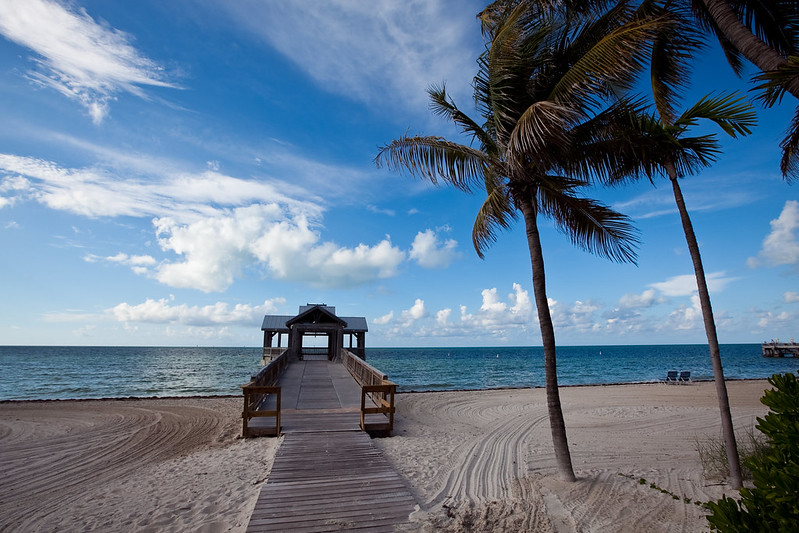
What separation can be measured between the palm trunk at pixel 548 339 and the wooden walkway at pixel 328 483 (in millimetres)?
2382

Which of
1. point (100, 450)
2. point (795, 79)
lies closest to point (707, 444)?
point (795, 79)

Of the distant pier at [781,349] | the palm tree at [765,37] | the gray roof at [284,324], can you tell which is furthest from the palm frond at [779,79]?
the distant pier at [781,349]

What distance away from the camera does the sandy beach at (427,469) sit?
5.01 metres

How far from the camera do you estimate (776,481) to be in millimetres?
2066

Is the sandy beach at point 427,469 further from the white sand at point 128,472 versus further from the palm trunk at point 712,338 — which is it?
the palm trunk at point 712,338

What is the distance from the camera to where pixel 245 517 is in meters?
4.85

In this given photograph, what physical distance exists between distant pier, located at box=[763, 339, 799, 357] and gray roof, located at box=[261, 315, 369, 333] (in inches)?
2561

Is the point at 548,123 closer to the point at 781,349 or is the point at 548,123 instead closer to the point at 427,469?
the point at 427,469

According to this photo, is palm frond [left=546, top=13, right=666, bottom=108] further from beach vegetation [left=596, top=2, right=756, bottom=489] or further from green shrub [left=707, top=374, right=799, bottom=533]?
A: green shrub [left=707, top=374, right=799, bottom=533]

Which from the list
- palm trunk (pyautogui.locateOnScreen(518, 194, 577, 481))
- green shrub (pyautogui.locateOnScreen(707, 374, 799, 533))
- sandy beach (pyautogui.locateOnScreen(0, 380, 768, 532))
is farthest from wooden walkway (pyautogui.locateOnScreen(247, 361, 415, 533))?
green shrub (pyautogui.locateOnScreen(707, 374, 799, 533))

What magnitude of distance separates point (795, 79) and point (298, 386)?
1277cm

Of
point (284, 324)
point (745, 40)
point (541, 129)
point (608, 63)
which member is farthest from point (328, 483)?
point (284, 324)

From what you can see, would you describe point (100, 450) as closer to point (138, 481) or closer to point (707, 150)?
point (138, 481)

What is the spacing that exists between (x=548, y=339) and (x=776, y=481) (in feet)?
13.5
